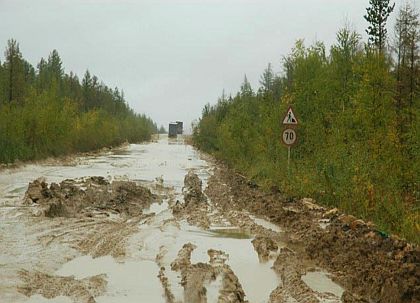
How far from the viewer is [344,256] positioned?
8594mm

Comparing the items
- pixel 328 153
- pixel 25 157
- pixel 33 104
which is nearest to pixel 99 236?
pixel 328 153

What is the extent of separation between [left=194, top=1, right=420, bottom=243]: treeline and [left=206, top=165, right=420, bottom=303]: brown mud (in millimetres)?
741

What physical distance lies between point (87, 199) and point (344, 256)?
9.80 m

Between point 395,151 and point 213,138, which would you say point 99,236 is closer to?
point 395,151

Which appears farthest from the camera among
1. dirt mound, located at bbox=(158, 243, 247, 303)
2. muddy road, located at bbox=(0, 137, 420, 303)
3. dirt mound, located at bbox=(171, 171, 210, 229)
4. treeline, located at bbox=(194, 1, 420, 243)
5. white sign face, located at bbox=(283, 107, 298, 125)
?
white sign face, located at bbox=(283, 107, 298, 125)

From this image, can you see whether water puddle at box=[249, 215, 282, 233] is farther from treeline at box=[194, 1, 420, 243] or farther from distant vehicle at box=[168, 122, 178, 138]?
distant vehicle at box=[168, 122, 178, 138]

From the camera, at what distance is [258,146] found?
25.1 meters

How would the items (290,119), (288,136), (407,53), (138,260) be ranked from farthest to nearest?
(407,53) < (288,136) < (290,119) < (138,260)

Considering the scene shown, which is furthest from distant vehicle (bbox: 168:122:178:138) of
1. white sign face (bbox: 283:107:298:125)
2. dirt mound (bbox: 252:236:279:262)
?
dirt mound (bbox: 252:236:279:262)

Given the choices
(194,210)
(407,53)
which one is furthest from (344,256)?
(407,53)

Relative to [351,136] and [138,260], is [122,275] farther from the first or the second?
[351,136]

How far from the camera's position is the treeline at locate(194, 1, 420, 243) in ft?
38.6

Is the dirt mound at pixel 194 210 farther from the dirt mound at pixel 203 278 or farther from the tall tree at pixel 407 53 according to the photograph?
the tall tree at pixel 407 53

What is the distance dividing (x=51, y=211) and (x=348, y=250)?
824 cm
